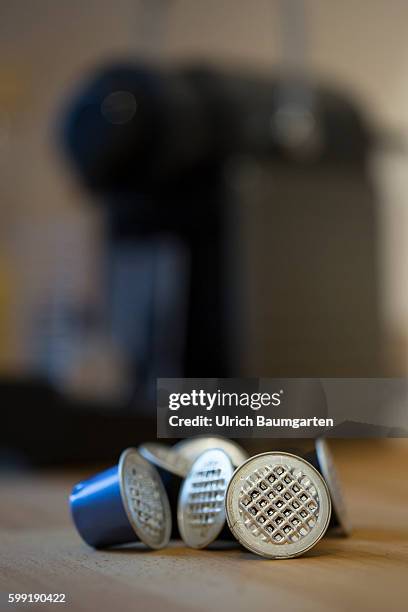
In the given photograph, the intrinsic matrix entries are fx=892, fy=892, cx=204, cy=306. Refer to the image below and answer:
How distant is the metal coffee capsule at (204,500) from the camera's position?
39 centimetres

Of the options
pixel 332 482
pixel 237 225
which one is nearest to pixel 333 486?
pixel 332 482

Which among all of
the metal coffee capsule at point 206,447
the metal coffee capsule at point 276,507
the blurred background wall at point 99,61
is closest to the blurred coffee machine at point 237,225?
the blurred background wall at point 99,61

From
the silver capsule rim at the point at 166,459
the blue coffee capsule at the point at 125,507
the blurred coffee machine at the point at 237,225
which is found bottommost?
the blue coffee capsule at the point at 125,507

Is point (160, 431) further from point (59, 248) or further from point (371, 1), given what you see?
point (59, 248)

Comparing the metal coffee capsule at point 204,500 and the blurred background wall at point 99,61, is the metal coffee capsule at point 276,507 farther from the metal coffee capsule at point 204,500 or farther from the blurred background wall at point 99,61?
the blurred background wall at point 99,61

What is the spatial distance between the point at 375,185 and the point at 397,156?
0.16m

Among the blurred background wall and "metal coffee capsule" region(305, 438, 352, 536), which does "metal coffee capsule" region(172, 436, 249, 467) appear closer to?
"metal coffee capsule" region(305, 438, 352, 536)

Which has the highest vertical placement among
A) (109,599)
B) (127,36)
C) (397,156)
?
(127,36)

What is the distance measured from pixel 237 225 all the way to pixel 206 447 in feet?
2.84

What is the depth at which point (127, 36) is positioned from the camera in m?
1.29

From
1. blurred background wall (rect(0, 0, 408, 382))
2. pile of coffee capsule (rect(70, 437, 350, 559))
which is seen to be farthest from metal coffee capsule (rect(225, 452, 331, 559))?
blurred background wall (rect(0, 0, 408, 382))

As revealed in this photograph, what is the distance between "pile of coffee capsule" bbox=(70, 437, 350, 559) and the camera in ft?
1.18

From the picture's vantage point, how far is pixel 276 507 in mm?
358

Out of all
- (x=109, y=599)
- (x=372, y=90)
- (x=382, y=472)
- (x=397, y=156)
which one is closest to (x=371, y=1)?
(x=382, y=472)
